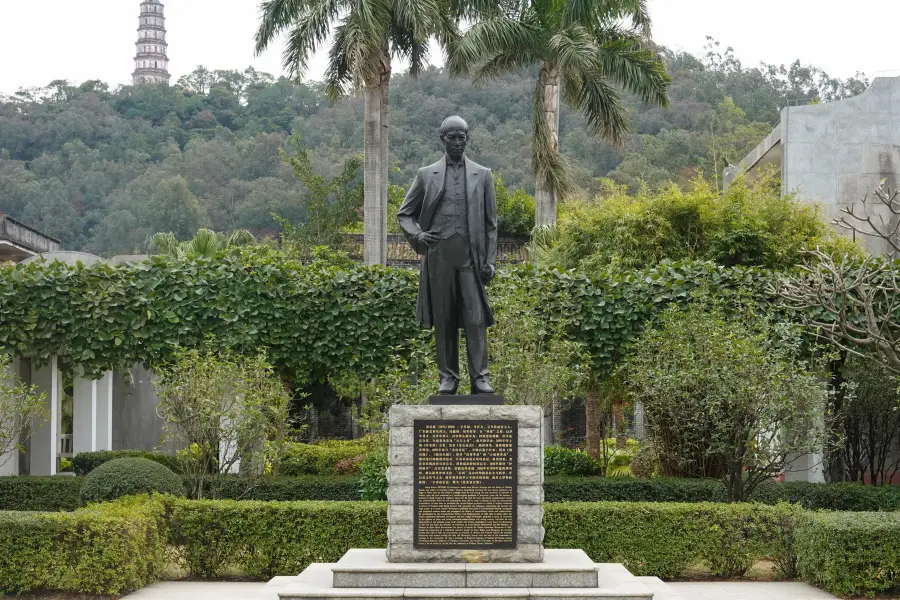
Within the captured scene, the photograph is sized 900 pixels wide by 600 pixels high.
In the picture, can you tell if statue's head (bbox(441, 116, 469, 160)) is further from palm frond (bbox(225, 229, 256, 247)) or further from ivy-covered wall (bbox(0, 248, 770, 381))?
palm frond (bbox(225, 229, 256, 247))

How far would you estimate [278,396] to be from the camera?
15.5m

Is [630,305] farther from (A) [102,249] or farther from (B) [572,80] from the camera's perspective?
(A) [102,249]

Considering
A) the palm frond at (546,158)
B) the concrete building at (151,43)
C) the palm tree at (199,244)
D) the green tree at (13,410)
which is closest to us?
the green tree at (13,410)

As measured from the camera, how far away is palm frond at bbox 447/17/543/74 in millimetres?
24234

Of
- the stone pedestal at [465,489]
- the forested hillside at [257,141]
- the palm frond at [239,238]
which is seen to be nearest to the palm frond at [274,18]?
the palm frond at [239,238]

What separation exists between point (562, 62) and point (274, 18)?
22.2 ft

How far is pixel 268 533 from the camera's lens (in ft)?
40.9

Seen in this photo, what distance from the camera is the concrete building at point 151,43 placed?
12431cm

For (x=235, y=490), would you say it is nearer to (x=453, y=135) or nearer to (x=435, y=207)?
(x=435, y=207)

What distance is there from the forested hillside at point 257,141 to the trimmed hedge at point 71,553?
3459cm

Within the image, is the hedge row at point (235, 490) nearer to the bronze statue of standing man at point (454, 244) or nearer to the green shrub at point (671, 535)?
the green shrub at point (671, 535)

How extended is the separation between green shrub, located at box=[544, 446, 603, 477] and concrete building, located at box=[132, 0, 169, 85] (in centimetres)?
11448

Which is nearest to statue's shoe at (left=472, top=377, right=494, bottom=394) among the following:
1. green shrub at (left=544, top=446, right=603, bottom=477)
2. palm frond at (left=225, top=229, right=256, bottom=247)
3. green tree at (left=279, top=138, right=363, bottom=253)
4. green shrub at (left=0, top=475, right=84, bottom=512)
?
green shrub at (left=544, top=446, right=603, bottom=477)

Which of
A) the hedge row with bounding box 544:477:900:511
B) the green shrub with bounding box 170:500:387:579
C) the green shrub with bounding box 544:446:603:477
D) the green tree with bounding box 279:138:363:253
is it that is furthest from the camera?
the green tree with bounding box 279:138:363:253
